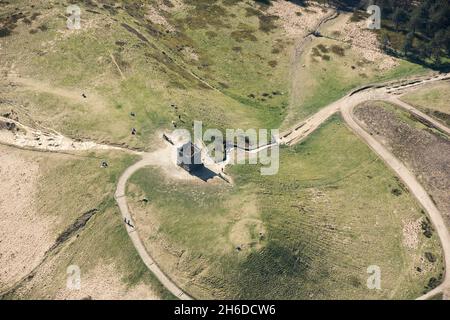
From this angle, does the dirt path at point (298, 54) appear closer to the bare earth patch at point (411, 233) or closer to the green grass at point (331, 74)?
the green grass at point (331, 74)

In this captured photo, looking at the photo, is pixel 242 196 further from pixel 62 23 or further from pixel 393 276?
pixel 62 23

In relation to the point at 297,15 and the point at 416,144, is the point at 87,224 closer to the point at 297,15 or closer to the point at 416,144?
the point at 416,144

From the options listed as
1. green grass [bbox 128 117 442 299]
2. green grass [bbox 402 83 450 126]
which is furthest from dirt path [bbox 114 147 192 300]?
green grass [bbox 402 83 450 126]

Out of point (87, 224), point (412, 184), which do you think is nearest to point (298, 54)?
point (412, 184)

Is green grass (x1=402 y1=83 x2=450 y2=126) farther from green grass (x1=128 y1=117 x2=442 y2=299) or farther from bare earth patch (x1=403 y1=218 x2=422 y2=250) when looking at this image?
bare earth patch (x1=403 y1=218 x2=422 y2=250)

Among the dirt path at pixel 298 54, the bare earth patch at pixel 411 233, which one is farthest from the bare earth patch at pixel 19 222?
the dirt path at pixel 298 54
